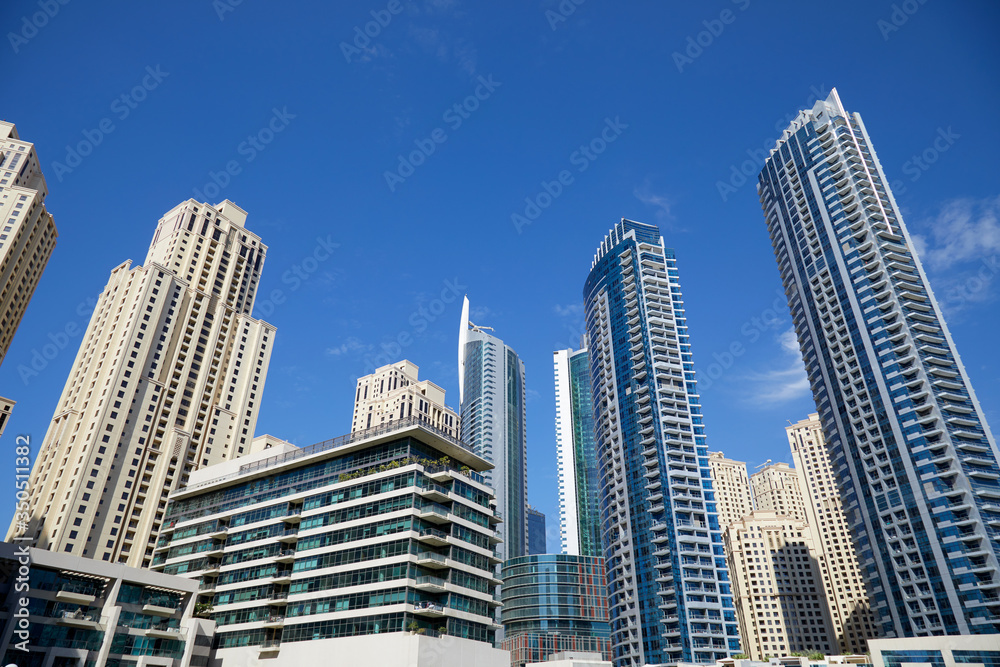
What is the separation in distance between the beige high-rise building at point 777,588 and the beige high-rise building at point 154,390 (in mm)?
143713

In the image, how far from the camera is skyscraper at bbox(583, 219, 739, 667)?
368 feet

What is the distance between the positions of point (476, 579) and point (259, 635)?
25102mm

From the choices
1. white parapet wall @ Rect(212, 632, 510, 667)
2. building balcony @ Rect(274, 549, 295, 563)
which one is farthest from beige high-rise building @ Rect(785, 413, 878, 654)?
building balcony @ Rect(274, 549, 295, 563)

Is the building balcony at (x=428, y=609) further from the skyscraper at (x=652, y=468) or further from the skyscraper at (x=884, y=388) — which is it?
the skyscraper at (x=884, y=388)

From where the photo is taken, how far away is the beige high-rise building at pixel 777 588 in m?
176

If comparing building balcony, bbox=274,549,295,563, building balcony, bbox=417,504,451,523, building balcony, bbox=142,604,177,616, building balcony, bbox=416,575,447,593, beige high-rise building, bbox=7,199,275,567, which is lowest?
building balcony, bbox=142,604,177,616

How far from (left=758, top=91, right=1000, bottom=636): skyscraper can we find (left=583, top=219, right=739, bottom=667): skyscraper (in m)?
25.0

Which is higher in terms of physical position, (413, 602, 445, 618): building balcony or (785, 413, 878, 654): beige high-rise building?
(785, 413, 878, 654): beige high-rise building

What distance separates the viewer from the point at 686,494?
122m

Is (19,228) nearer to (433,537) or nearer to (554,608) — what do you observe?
(433,537)

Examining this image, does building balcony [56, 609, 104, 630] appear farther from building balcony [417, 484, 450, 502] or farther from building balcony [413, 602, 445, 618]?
building balcony [417, 484, 450, 502]

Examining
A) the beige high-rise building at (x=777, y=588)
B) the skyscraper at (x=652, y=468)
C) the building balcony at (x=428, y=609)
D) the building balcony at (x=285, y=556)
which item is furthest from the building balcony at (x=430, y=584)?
the beige high-rise building at (x=777, y=588)

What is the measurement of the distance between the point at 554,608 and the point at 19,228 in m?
133

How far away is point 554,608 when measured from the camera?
476ft
